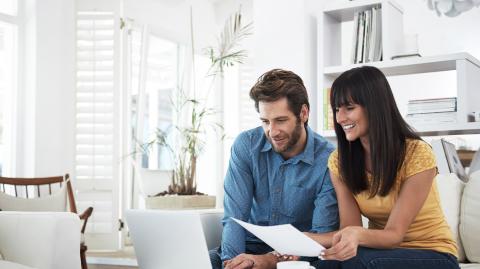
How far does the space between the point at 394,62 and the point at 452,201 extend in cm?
86

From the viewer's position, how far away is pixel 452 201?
2.42 metres

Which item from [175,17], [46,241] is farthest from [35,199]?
[175,17]

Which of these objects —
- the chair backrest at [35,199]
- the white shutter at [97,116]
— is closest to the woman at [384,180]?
the chair backrest at [35,199]

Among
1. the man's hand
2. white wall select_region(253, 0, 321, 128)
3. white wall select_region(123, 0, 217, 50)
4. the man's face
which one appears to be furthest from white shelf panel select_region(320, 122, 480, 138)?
white wall select_region(123, 0, 217, 50)

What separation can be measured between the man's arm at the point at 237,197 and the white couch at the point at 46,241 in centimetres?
61

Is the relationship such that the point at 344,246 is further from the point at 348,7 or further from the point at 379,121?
the point at 348,7

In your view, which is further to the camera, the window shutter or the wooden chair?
the window shutter

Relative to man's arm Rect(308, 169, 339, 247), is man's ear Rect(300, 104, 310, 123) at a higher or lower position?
higher

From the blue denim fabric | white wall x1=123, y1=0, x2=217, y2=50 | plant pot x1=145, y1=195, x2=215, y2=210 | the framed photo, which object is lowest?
plant pot x1=145, y1=195, x2=215, y2=210

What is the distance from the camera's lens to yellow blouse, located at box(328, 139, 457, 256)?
179 cm

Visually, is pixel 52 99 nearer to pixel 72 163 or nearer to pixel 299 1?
pixel 72 163

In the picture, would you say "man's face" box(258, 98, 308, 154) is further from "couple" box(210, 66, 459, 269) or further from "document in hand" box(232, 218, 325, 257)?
"document in hand" box(232, 218, 325, 257)

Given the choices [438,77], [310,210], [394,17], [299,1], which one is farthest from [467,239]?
[438,77]

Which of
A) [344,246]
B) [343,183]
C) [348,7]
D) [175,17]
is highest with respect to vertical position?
[175,17]
